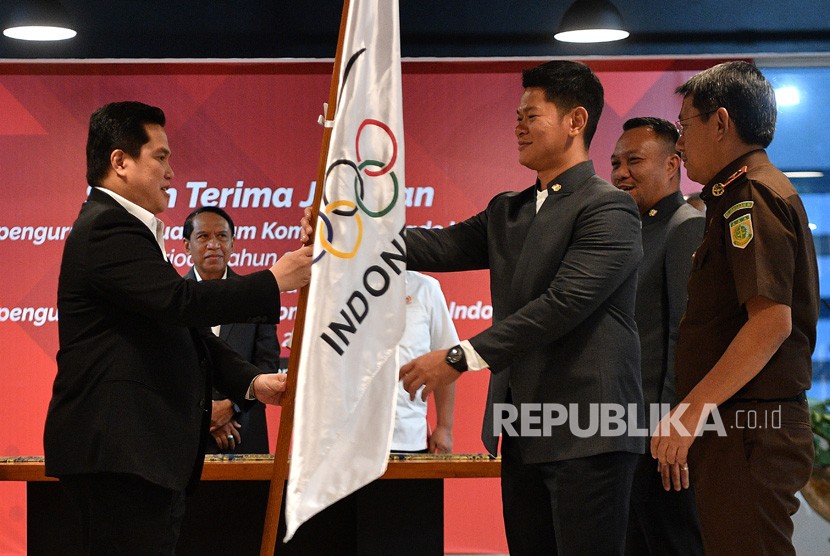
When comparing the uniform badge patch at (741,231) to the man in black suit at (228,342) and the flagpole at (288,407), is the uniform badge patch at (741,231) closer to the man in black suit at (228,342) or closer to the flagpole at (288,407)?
the flagpole at (288,407)

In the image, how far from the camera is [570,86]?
286cm

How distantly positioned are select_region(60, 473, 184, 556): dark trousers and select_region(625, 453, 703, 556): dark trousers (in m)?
1.57

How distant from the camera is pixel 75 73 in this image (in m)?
6.42

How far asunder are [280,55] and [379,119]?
4.19 m

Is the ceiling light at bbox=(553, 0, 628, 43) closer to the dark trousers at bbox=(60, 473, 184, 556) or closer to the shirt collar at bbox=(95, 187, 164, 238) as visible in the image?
the shirt collar at bbox=(95, 187, 164, 238)

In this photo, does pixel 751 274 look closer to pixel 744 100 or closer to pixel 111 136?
pixel 744 100

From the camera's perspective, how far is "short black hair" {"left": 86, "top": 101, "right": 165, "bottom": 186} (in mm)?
2887

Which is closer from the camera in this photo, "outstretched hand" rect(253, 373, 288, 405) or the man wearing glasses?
the man wearing glasses

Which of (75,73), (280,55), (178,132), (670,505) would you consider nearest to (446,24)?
(280,55)

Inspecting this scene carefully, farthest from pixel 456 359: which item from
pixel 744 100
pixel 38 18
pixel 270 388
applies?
pixel 38 18

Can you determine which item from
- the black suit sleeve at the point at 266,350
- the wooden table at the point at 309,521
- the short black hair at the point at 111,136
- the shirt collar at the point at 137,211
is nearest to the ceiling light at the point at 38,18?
the black suit sleeve at the point at 266,350

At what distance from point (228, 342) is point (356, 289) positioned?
7.78ft

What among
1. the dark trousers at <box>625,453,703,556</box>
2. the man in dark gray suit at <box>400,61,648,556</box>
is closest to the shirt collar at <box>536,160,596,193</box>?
the man in dark gray suit at <box>400,61,648,556</box>

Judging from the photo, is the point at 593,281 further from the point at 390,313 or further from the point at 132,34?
the point at 132,34
